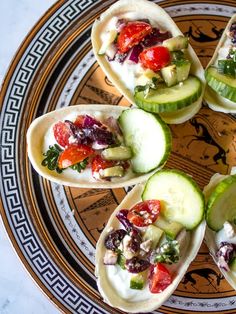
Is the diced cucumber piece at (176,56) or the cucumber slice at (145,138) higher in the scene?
the diced cucumber piece at (176,56)

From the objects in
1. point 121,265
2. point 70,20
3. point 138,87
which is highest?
point 70,20

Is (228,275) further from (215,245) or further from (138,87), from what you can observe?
(138,87)

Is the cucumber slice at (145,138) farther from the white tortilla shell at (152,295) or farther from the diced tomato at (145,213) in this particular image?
the white tortilla shell at (152,295)

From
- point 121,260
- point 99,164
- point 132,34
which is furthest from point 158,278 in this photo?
point 132,34

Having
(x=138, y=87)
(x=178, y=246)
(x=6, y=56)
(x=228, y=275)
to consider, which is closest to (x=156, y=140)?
(x=138, y=87)

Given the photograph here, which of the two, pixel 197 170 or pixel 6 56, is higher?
pixel 6 56

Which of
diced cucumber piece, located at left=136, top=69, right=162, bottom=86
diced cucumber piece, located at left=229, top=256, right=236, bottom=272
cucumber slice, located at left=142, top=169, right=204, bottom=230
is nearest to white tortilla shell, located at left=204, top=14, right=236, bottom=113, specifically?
diced cucumber piece, located at left=136, top=69, right=162, bottom=86

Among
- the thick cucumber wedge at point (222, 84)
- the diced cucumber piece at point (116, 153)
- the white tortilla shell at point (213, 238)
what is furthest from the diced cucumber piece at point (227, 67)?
the diced cucumber piece at point (116, 153)
